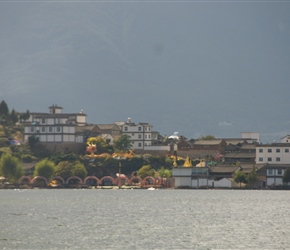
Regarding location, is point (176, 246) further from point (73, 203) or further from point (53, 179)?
point (53, 179)

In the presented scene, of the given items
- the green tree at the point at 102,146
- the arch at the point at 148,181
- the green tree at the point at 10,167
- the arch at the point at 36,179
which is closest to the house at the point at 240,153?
the arch at the point at 148,181

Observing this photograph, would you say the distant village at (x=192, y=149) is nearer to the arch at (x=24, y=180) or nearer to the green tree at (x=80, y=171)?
the green tree at (x=80, y=171)

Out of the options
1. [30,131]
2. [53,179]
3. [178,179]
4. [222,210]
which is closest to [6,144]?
[30,131]

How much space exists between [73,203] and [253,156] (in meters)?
58.6

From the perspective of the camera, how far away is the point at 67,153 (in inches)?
6309

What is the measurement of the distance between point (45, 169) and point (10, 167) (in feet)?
16.4

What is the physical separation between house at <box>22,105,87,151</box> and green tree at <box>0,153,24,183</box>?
1744 centimetres

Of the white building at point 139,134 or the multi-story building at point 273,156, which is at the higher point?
the white building at point 139,134

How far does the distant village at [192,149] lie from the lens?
144 metres

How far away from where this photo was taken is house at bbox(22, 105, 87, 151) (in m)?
164

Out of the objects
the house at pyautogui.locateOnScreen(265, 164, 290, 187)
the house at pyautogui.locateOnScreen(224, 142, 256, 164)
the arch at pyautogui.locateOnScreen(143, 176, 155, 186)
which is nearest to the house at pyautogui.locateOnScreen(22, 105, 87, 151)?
the arch at pyautogui.locateOnScreen(143, 176, 155, 186)

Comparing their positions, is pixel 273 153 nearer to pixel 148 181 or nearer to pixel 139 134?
pixel 148 181

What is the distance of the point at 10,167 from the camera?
14588cm

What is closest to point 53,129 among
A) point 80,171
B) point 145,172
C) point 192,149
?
point 80,171
